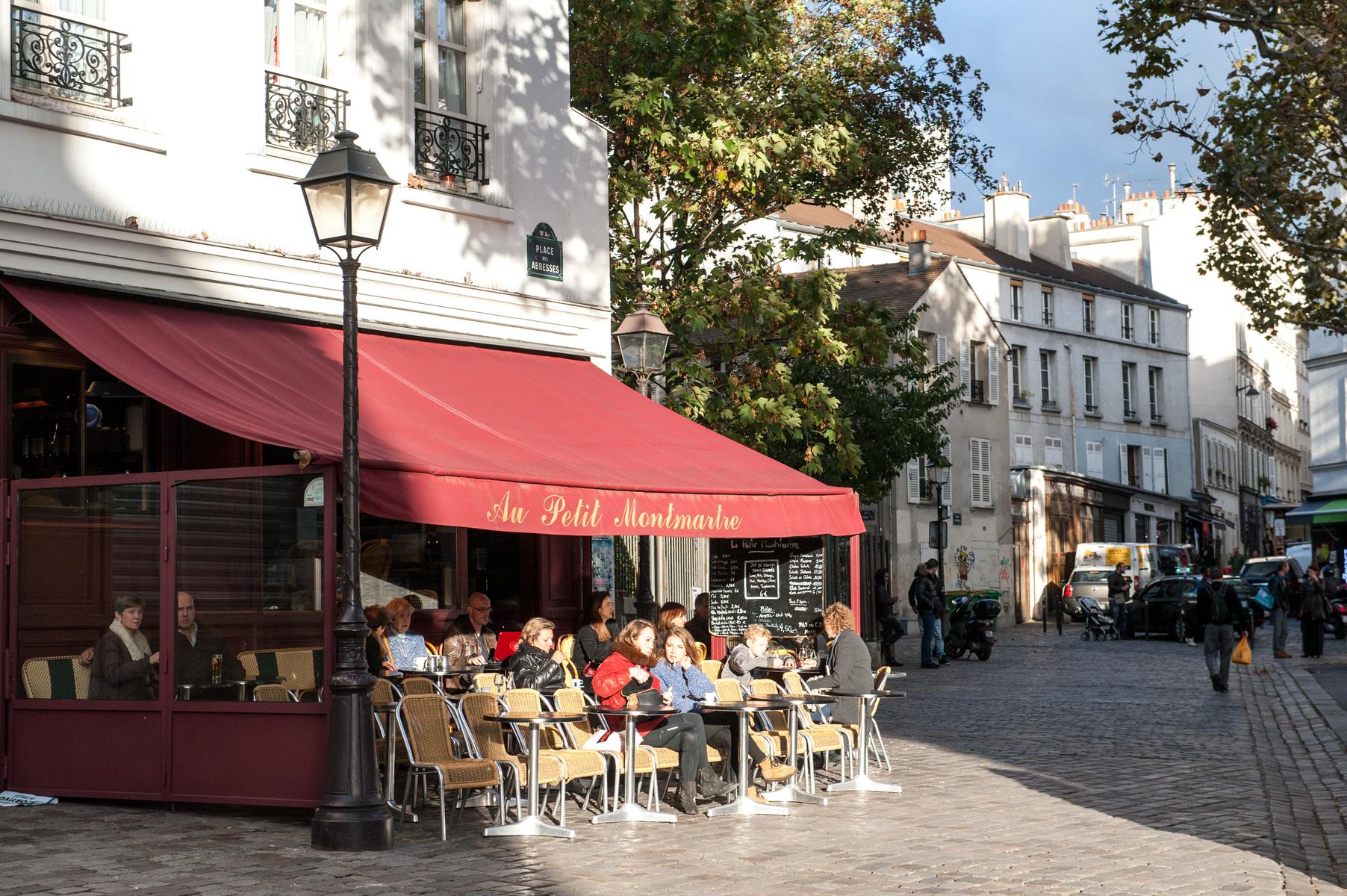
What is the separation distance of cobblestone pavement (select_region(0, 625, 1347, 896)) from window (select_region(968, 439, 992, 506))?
32.0 meters

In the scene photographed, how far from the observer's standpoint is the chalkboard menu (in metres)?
16.0

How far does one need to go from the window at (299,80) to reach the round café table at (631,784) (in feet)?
18.5

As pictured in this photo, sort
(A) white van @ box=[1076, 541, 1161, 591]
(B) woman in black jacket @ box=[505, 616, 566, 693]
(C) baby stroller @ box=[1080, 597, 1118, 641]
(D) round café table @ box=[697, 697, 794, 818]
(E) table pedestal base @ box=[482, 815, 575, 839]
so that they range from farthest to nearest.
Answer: (A) white van @ box=[1076, 541, 1161, 591] → (C) baby stroller @ box=[1080, 597, 1118, 641] → (B) woman in black jacket @ box=[505, 616, 566, 693] → (D) round café table @ box=[697, 697, 794, 818] → (E) table pedestal base @ box=[482, 815, 575, 839]

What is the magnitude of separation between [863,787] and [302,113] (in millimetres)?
7016

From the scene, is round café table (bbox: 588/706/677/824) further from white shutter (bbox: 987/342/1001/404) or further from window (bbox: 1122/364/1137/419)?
window (bbox: 1122/364/1137/419)

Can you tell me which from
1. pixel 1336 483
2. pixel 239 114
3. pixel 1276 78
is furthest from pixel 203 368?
pixel 1336 483

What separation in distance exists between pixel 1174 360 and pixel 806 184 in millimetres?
44014

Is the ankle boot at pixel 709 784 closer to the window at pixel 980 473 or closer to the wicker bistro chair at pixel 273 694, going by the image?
the wicker bistro chair at pixel 273 694

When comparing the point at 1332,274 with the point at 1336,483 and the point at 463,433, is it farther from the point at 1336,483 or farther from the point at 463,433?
the point at 1336,483

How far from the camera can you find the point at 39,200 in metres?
12.0

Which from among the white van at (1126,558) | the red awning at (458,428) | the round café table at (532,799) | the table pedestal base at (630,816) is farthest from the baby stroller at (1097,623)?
the round café table at (532,799)

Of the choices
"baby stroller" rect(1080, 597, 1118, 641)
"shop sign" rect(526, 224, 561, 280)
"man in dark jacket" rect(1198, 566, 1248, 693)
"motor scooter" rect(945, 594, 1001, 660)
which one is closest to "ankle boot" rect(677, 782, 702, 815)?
"shop sign" rect(526, 224, 561, 280)

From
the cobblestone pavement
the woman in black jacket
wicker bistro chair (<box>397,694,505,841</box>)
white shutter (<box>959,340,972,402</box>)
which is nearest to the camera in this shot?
the cobblestone pavement

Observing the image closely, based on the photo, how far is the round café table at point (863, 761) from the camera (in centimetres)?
1278
